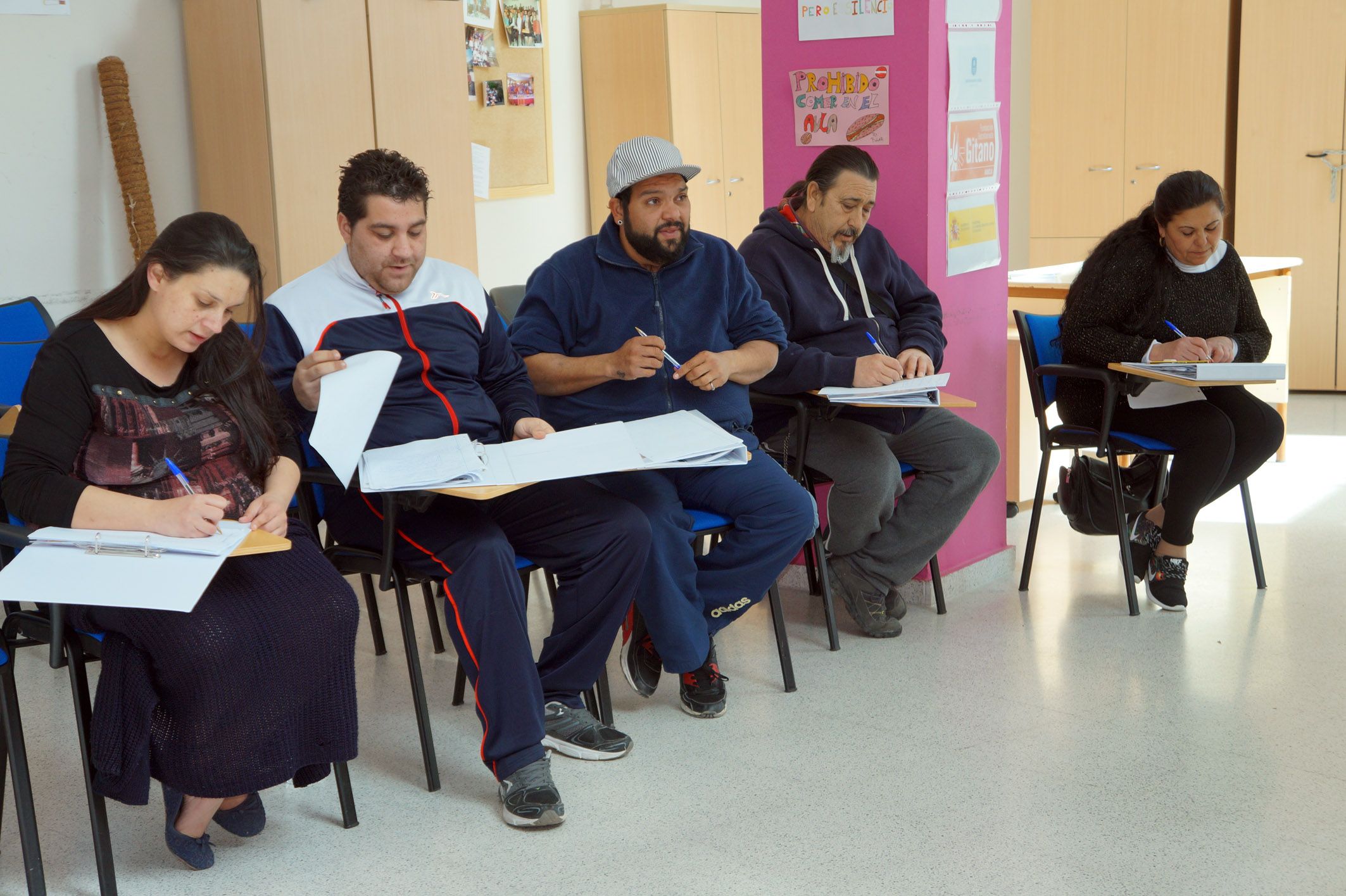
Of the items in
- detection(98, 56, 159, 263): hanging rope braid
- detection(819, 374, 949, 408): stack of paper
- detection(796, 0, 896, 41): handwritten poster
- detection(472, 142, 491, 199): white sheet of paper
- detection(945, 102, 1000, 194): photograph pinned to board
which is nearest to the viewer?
detection(819, 374, 949, 408): stack of paper

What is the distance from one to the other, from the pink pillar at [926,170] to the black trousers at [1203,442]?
0.42 metres

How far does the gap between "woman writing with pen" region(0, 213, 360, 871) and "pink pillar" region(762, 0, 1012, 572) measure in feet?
5.94

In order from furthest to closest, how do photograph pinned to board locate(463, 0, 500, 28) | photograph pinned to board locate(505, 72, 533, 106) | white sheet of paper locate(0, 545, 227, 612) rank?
1. photograph pinned to board locate(505, 72, 533, 106)
2. photograph pinned to board locate(463, 0, 500, 28)
3. white sheet of paper locate(0, 545, 227, 612)

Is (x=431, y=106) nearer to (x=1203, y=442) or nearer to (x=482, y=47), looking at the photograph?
(x=482, y=47)

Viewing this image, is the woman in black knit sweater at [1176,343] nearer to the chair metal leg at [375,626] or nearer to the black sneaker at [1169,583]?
the black sneaker at [1169,583]

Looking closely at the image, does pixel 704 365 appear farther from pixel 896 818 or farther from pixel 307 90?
pixel 307 90

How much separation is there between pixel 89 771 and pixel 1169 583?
2.68m

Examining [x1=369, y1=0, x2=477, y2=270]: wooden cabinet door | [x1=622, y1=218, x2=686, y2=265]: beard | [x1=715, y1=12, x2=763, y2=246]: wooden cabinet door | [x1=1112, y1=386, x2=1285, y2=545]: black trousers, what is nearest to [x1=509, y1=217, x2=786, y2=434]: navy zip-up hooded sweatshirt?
[x1=622, y1=218, x2=686, y2=265]: beard

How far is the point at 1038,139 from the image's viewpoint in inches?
269

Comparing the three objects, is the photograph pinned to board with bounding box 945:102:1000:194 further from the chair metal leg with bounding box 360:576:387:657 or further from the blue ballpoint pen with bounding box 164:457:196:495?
the blue ballpoint pen with bounding box 164:457:196:495

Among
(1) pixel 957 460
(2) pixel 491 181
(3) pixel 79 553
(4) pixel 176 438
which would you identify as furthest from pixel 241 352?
(2) pixel 491 181

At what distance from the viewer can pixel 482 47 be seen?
5.93 meters

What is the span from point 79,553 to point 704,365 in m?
1.38

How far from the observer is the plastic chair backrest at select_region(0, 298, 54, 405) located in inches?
106
